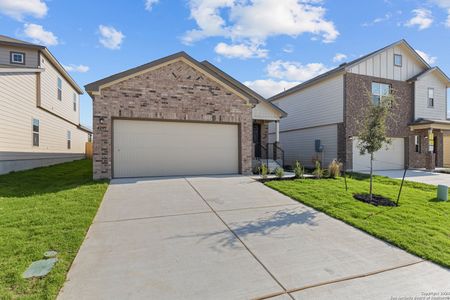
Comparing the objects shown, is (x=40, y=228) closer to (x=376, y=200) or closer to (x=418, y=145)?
(x=376, y=200)

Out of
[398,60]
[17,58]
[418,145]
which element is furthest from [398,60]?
[17,58]

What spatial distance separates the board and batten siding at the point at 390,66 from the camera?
15.4 metres

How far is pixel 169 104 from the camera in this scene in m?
10.5

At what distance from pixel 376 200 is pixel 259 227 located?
13.7ft

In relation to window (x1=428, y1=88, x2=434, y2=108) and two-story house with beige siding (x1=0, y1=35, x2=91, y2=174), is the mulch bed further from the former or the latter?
window (x1=428, y1=88, x2=434, y2=108)

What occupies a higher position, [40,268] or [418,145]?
[418,145]

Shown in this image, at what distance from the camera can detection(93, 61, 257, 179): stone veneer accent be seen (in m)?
9.63

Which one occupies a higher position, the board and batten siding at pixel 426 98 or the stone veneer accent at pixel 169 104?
the board and batten siding at pixel 426 98

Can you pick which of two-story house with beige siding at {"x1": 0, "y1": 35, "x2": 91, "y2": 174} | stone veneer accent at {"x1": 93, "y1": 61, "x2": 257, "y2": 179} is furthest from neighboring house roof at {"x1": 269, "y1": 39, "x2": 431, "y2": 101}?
two-story house with beige siding at {"x1": 0, "y1": 35, "x2": 91, "y2": 174}

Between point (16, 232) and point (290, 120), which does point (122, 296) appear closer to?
point (16, 232)

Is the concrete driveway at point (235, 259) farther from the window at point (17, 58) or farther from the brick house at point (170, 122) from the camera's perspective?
the window at point (17, 58)

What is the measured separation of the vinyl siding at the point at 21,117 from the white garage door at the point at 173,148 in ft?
17.1

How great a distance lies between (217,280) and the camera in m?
3.24

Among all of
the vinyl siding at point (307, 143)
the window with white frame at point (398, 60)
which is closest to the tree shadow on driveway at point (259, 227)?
the vinyl siding at point (307, 143)
